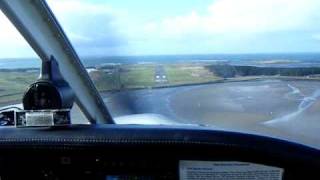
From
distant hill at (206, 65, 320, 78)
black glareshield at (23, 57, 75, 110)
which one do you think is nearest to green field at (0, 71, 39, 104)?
black glareshield at (23, 57, 75, 110)

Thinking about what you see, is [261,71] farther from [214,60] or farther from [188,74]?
[188,74]

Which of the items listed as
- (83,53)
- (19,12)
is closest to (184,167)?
(19,12)

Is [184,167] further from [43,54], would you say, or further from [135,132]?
[43,54]

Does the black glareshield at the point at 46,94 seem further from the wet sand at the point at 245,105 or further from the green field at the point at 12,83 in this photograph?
the wet sand at the point at 245,105

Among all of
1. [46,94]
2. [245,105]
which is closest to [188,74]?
[245,105]

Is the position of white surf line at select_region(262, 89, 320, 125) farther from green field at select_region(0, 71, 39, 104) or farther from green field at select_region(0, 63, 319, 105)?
green field at select_region(0, 71, 39, 104)
